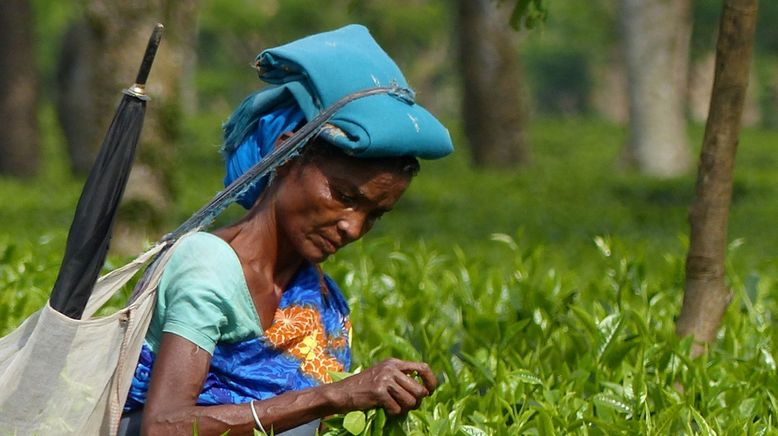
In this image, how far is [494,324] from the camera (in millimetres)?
4641

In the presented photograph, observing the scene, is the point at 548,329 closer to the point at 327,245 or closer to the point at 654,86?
the point at 327,245

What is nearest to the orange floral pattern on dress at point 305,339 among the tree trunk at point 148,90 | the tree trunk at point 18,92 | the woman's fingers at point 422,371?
the woman's fingers at point 422,371

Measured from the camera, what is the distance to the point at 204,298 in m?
3.23

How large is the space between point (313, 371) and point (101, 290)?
0.52 m

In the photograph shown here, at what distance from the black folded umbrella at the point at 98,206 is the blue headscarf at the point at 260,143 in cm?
42

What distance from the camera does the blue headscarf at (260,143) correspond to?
3.50 metres

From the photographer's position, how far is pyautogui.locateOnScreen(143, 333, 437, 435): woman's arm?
316cm

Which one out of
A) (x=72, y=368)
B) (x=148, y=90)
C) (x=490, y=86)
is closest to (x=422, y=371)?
(x=72, y=368)

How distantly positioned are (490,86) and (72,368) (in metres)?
12.1

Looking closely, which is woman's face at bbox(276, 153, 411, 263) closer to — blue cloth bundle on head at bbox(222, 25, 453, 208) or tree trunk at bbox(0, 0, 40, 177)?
blue cloth bundle on head at bbox(222, 25, 453, 208)

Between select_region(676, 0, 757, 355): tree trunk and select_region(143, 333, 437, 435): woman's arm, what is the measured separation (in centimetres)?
157

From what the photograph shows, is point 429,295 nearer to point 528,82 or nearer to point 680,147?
point 680,147

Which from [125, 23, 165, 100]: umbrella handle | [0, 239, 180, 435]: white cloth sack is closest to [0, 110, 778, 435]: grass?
[0, 239, 180, 435]: white cloth sack

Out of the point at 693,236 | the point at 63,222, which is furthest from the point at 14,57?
the point at 693,236
